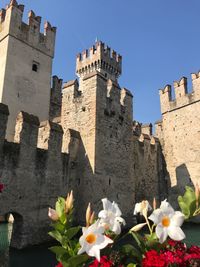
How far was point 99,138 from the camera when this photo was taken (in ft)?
41.8

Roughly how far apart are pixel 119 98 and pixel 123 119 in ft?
4.09

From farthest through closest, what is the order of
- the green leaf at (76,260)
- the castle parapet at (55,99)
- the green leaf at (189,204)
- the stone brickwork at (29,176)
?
1. the castle parapet at (55,99)
2. the stone brickwork at (29,176)
3. the green leaf at (189,204)
4. the green leaf at (76,260)

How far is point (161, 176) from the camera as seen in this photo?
1908 centimetres

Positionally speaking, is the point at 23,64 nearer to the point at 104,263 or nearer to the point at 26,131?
the point at 26,131

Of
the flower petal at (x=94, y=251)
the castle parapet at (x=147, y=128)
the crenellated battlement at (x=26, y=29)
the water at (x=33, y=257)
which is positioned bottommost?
the water at (x=33, y=257)

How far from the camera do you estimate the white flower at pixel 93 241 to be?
61.9 inches

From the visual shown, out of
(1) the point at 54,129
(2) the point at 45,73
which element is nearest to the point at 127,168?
(1) the point at 54,129

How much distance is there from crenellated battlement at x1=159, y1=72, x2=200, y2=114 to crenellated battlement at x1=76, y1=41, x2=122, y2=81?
20632 millimetres

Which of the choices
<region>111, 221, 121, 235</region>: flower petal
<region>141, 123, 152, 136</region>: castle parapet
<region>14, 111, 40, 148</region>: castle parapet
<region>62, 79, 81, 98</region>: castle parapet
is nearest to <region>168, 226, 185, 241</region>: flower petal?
<region>111, 221, 121, 235</region>: flower petal

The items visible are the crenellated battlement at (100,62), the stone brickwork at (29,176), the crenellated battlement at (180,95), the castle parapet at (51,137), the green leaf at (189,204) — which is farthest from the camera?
the crenellated battlement at (100,62)

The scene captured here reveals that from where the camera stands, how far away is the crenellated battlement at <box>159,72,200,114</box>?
18453 millimetres

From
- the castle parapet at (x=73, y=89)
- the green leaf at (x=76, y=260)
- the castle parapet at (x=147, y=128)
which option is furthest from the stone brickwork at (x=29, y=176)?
the castle parapet at (x=147, y=128)

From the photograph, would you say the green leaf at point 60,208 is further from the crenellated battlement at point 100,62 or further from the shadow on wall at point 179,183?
the crenellated battlement at point 100,62

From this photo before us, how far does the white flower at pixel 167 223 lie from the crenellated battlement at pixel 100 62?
128 feet
